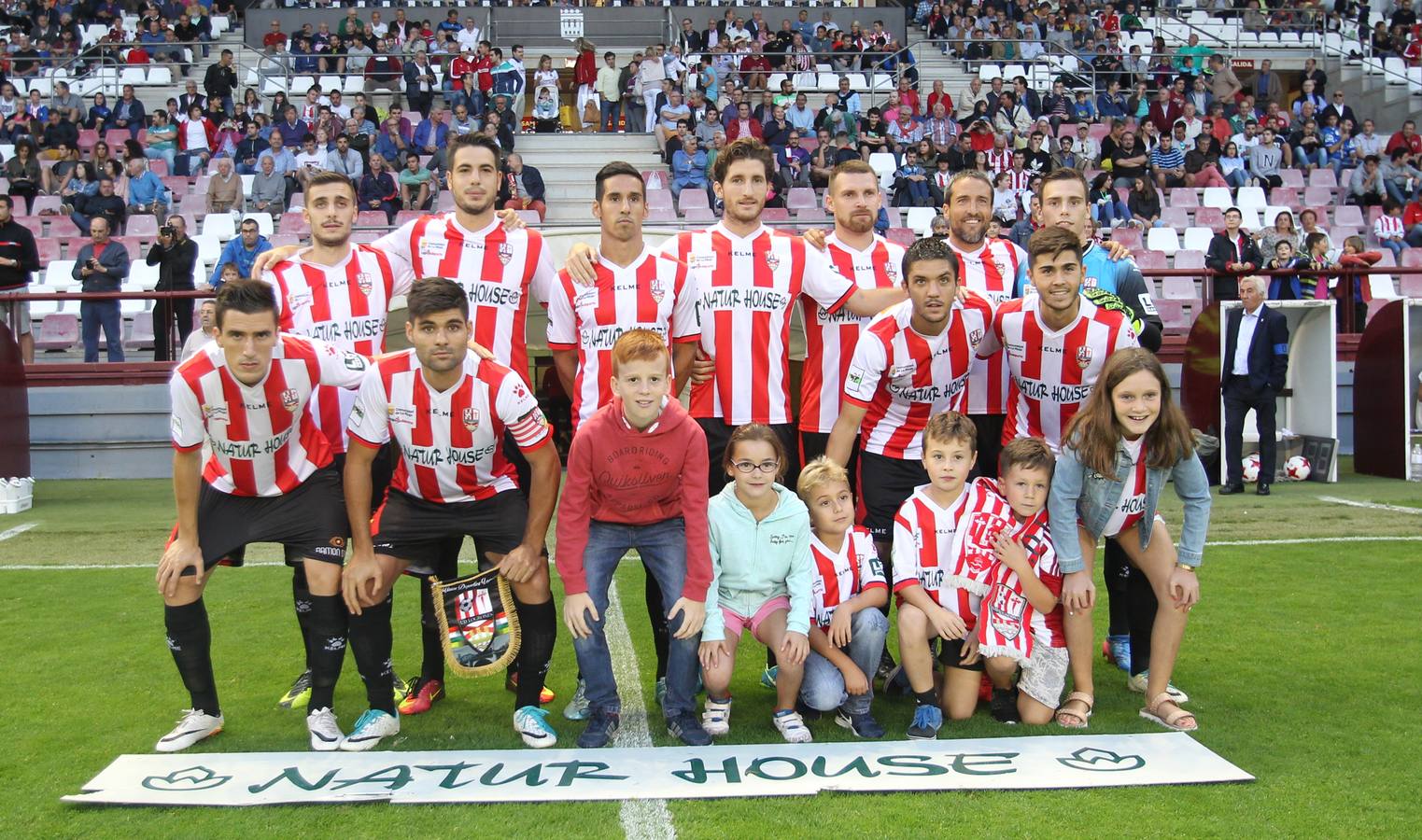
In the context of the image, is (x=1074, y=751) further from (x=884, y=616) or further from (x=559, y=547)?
(x=559, y=547)

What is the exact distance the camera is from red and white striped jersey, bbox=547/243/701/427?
4883 mm

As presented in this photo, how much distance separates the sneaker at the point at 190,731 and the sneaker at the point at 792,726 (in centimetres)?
202

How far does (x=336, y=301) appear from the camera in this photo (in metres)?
4.93

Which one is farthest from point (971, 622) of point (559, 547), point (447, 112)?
point (447, 112)

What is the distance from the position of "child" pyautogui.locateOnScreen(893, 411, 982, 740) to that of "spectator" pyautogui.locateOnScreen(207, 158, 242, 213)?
572 inches

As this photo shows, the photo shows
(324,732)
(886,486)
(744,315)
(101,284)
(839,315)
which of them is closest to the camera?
(324,732)

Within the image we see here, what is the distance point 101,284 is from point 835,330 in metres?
10.7

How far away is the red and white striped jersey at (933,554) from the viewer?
4.44 m

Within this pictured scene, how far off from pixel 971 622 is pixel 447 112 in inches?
650

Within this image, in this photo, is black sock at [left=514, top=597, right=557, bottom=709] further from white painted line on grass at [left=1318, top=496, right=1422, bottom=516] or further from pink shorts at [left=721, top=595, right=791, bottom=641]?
white painted line on grass at [left=1318, top=496, right=1422, bottom=516]

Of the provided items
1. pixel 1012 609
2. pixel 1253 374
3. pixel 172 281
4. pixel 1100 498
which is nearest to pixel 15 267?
pixel 172 281

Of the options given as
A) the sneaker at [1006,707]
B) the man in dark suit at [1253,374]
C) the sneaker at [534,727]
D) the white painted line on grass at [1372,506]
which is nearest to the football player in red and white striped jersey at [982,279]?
the sneaker at [1006,707]

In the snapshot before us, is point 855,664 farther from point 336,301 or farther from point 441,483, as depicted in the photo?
point 336,301

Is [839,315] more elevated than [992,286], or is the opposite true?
[992,286]
